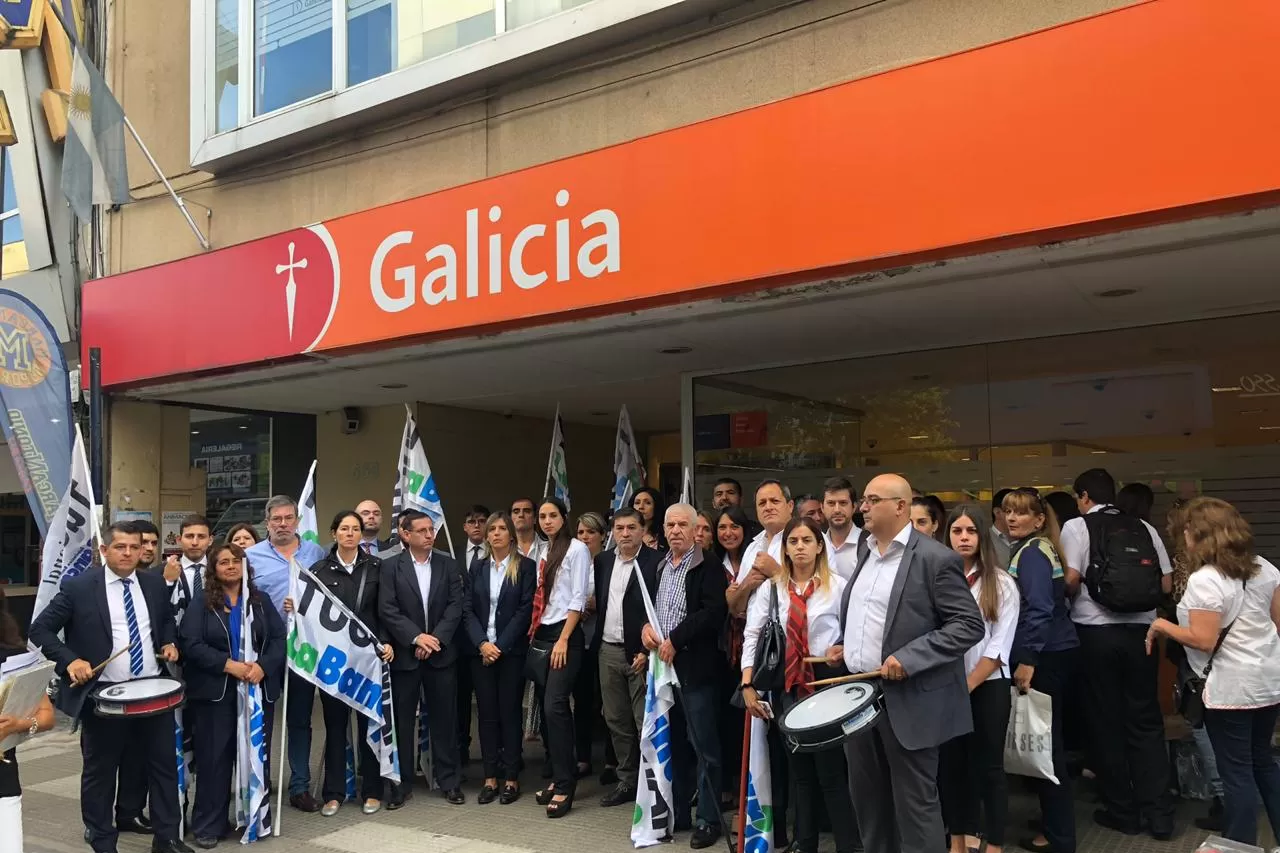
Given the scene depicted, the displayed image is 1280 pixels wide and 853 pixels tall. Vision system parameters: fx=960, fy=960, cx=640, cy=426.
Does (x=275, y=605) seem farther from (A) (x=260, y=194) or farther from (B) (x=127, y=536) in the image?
(A) (x=260, y=194)

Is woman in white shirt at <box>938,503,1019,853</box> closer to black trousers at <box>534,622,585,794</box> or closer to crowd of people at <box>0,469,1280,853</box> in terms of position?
crowd of people at <box>0,469,1280,853</box>

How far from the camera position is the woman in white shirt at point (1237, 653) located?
14.8 ft

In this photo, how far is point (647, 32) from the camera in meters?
6.87

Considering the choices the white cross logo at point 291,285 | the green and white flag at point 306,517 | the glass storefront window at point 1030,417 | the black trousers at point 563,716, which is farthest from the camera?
the white cross logo at point 291,285

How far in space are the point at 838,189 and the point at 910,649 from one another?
8.71 feet

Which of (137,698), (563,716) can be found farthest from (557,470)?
(137,698)

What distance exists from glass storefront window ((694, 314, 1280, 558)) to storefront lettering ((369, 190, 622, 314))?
2604 mm

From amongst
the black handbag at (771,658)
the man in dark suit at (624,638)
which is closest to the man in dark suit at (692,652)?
the man in dark suit at (624,638)

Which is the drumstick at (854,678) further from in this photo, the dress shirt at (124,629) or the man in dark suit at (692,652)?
the dress shirt at (124,629)

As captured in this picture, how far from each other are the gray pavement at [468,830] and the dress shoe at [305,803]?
0.05m

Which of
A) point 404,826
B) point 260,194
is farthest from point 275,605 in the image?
point 260,194

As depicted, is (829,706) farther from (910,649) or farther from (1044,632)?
(1044,632)

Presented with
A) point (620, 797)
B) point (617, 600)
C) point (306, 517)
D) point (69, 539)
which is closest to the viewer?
point (617, 600)

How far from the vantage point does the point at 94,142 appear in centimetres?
896
